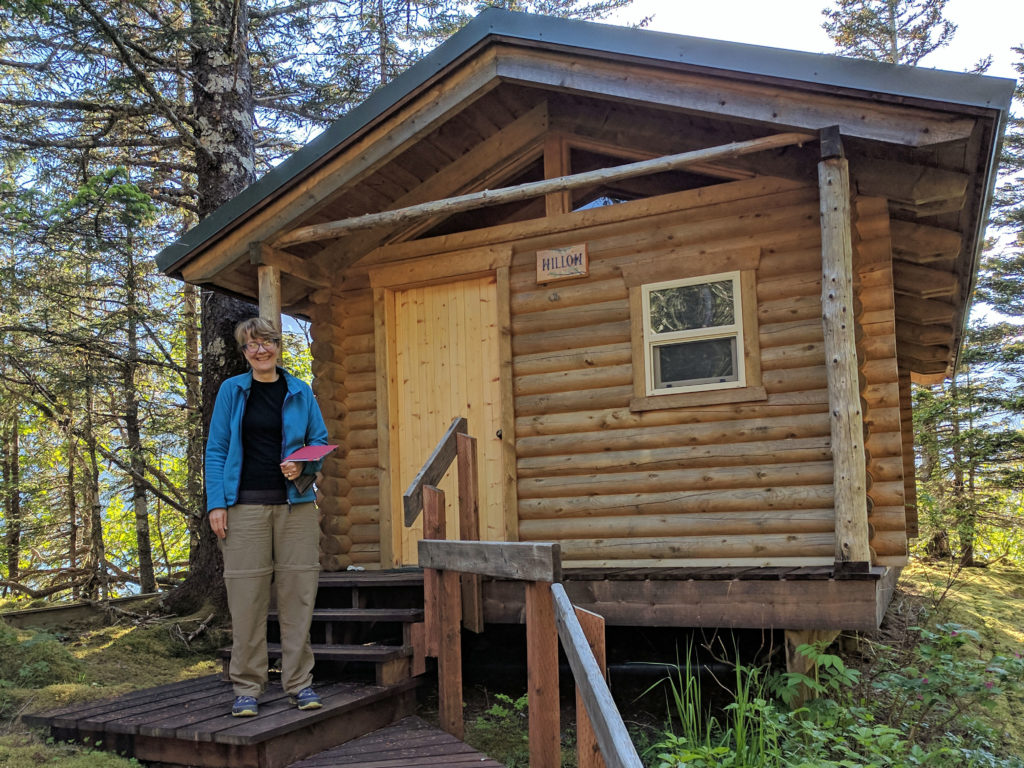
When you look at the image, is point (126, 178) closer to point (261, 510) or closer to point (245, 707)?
point (261, 510)

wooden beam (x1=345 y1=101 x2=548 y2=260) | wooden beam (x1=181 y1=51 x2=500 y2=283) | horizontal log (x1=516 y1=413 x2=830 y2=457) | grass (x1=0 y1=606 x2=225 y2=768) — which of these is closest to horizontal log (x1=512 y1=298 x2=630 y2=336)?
horizontal log (x1=516 y1=413 x2=830 y2=457)

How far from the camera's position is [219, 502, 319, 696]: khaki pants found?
4641 mm

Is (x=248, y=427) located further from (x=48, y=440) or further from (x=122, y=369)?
(x=48, y=440)

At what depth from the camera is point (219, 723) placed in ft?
14.3

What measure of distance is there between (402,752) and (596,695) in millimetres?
2138

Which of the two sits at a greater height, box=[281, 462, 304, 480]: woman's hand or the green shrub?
box=[281, 462, 304, 480]: woman's hand

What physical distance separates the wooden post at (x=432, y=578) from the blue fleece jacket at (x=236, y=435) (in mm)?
871

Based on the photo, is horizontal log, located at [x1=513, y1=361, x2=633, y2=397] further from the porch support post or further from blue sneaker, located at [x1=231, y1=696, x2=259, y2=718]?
blue sneaker, located at [x1=231, y1=696, x2=259, y2=718]

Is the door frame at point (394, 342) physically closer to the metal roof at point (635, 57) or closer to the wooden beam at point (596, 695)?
the metal roof at point (635, 57)

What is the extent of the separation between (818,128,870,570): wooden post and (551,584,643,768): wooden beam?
2684 mm

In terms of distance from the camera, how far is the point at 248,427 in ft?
15.4

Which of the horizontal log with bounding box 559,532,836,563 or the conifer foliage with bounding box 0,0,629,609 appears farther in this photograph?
the conifer foliage with bounding box 0,0,629,609

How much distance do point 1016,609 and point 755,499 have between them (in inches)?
299

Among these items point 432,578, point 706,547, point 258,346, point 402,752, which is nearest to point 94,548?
point 432,578
